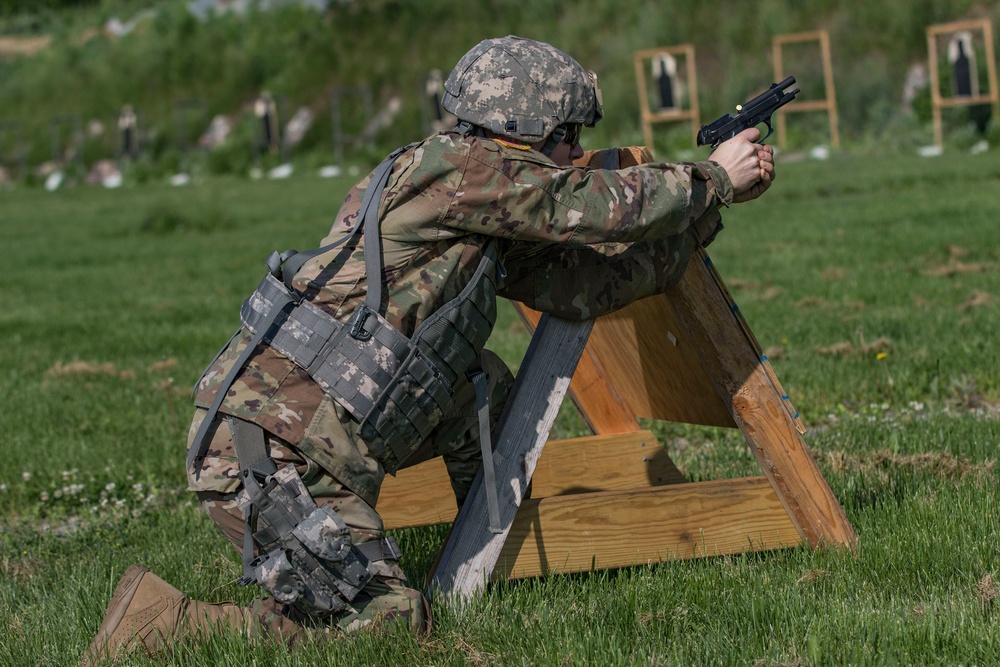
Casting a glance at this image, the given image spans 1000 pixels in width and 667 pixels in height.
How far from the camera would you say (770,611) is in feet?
10.9

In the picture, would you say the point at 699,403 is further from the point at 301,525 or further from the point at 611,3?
the point at 611,3

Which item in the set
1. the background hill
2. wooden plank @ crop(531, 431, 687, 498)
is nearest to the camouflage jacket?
wooden plank @ crop(531, 431, 687, 498)

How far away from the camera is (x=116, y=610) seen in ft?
11.1

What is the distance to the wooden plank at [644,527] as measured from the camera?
367 centimetres

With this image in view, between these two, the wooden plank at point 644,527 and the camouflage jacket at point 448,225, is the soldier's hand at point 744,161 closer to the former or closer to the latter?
the camouflage jacket at point 448,225

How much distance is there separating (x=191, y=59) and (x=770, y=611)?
46916 mm

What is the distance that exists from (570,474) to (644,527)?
0.74 meters

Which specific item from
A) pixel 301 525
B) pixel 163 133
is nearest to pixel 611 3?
pixel 163 133

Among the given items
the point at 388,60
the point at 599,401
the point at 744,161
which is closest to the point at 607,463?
the point at 599,401

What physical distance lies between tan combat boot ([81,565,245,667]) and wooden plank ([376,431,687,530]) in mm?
1060

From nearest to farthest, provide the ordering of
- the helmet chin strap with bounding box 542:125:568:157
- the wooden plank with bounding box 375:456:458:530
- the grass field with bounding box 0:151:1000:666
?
the grass field with bounding box 0:151:1000:666 < the helmet chin strap with bounding box 542:125:568:157 < the wooden plank with bounding box 375:456:458:530

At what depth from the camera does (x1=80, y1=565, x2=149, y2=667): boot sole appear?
3.34 meters

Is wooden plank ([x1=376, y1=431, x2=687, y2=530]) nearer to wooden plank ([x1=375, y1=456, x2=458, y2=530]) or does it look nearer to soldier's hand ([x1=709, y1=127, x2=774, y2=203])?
wooden plank ([x1=375, y1=456, x2=458, y2=530])

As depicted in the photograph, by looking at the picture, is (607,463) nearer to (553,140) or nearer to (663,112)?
(553,140)
